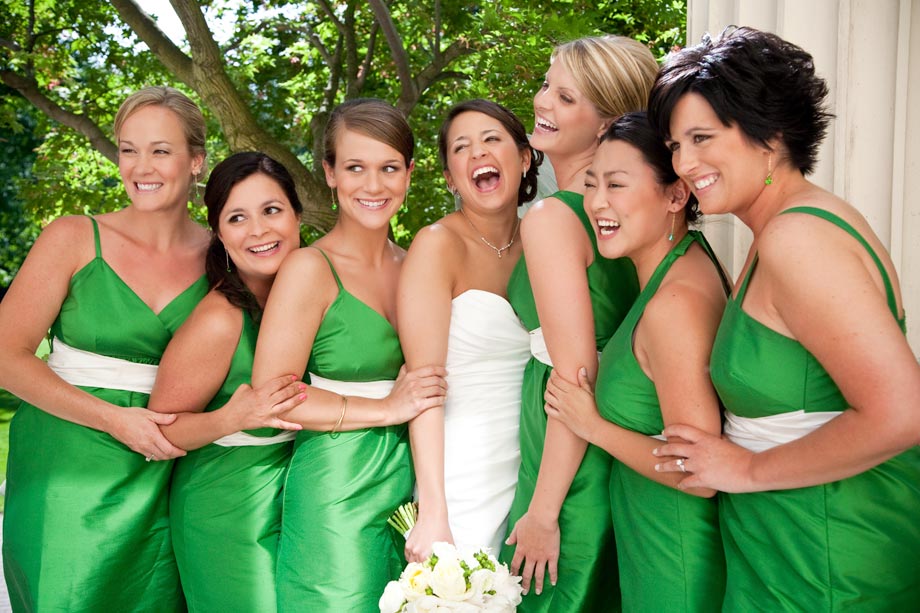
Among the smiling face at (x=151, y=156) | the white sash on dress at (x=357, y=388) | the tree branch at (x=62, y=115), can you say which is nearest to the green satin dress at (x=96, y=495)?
the smiling face at (x=151, y=156)

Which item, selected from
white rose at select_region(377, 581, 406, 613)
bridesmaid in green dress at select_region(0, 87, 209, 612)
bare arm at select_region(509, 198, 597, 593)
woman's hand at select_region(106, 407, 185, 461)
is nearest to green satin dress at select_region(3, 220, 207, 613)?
→ bridesmaid in green dress at select_region(0, 87, 209, 612)

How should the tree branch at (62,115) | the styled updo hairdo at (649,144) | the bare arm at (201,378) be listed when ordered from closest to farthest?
the styled updo hairdo at (649,144) → the bare arm at (201,378) → the tree branch at (62,115)

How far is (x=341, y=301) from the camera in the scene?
Result: 333 cm

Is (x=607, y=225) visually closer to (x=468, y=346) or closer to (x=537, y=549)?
(x=468, y=346)

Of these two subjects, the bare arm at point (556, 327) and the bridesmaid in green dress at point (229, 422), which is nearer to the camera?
the bare arm at point (556, 327)

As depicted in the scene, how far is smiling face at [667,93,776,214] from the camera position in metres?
2.40

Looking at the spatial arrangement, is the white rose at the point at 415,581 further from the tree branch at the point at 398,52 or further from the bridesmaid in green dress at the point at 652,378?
the tree branch at the point at 398,52

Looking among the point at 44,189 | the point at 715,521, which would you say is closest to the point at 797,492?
the point at 715,521

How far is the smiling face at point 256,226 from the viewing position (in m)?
3.49

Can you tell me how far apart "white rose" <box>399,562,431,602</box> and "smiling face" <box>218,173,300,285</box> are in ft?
4.52

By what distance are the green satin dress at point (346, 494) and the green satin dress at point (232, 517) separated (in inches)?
4.1

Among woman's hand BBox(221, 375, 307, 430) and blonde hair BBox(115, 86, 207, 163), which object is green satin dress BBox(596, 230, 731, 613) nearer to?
woman's hand BBox(221, 375, 307, 430)

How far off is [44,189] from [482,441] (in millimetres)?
7799

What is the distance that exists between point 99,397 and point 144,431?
284 millimetres
